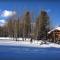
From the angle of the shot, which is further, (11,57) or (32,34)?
(32,34)

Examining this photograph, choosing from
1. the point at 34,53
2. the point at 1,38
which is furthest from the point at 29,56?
the point at 1,38

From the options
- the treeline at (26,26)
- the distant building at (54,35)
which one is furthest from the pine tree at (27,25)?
the distant building at (54,35)

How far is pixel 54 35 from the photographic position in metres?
2.29

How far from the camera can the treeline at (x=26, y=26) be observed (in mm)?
2287

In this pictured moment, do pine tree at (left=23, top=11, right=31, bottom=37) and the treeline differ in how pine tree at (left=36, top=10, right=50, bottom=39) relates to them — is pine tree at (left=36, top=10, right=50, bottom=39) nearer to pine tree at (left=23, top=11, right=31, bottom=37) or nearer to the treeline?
the treeline

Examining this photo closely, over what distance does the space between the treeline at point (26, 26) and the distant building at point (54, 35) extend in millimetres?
75

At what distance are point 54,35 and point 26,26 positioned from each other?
0.42 m

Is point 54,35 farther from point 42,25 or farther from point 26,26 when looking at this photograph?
point 26,26

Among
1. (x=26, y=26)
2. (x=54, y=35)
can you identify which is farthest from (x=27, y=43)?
(x=54, y=35)

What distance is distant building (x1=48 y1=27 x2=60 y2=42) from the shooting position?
2.29m

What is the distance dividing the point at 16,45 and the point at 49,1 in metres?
0.81

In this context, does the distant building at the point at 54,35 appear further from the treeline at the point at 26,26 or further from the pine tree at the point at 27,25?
the pine tree at the point at 27,25

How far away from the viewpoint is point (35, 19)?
7.54ft

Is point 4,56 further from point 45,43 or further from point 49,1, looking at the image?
point 49,1
